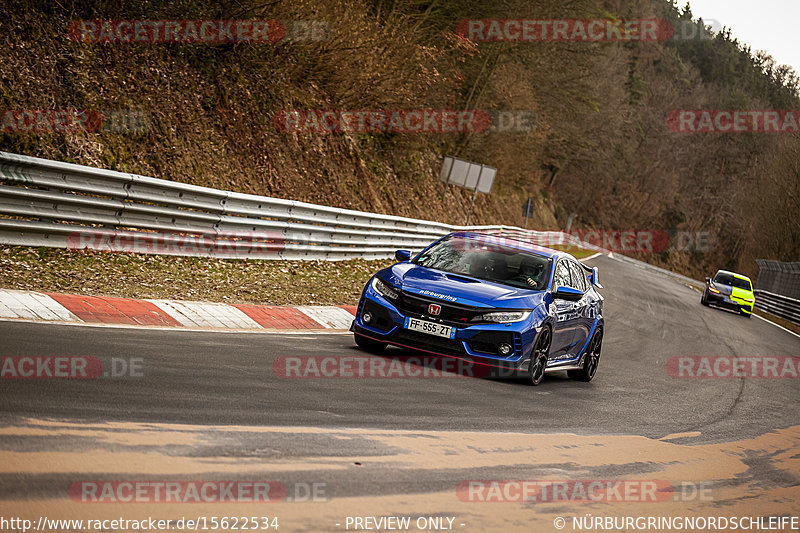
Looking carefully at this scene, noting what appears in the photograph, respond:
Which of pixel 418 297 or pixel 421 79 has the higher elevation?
pixel 421 79

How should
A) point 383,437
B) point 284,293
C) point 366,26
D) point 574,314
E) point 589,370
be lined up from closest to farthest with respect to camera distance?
point 383,437 < point 574,314 < point 589,370 < point 284,293 < point 366,26

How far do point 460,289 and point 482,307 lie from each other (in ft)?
1.21

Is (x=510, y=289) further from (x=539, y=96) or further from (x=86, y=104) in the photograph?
(x=539, y=96)

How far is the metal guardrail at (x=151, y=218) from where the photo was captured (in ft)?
38.2

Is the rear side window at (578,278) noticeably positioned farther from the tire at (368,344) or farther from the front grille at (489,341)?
the tire at (368,344)

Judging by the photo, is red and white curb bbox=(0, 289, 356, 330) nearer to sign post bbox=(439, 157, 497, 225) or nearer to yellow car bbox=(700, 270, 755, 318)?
sign post bbox=(439, 157, 497, 225)

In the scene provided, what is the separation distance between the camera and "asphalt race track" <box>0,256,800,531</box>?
452cm

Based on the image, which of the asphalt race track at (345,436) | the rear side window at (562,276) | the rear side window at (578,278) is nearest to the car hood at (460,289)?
the rear side window at (562,276)

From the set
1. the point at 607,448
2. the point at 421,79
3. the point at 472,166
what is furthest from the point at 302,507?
the point at 472,166

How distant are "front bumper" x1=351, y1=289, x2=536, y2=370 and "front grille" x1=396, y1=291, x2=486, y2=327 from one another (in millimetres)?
27

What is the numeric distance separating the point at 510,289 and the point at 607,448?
3.11 meters

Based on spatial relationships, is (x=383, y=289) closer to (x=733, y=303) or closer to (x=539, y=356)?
(x=539, y=356)

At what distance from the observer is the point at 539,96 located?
5044 centimetres

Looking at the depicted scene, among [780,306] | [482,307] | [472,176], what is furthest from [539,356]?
[780,306]
